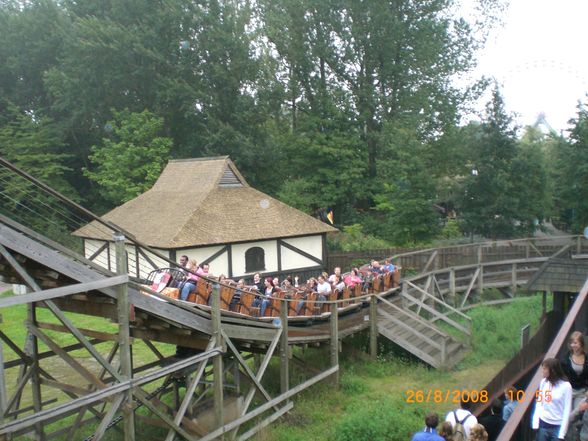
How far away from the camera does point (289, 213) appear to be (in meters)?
24.5

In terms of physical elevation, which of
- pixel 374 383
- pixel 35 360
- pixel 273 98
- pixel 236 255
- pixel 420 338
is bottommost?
pixel 374 383

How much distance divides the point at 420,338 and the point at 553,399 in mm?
9838

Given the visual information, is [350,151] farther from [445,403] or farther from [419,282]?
[445,403]

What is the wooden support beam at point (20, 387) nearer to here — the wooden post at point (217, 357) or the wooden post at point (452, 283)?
the wooden post at point (217, 357)

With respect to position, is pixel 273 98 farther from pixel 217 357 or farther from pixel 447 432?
pixel 447 432

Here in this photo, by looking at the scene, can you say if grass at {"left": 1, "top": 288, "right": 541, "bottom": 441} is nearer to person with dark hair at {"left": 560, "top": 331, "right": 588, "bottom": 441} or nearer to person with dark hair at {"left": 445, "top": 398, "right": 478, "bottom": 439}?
person with dark hair at {"left": 445, "top": 398, "right": 478, "bottom": 439}

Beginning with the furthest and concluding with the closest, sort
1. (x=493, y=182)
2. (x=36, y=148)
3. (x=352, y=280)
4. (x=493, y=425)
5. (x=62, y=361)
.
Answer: (x=36, y=148), (x=493, y=182), (x=62, y=361), (x=352, y=280), (x=493, y=425)

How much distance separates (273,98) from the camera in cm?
3697

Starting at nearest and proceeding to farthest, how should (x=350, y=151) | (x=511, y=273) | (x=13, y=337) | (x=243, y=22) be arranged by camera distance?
(x=13, y=337) < (x=511, y=273) < (x=350, y=151) < (x=243, y=22)

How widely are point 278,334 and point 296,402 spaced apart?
6.19 ft

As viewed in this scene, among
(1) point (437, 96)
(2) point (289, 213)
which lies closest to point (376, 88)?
(1) point (437, 96)

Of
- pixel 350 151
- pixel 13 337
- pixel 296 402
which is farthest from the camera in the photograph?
pixel 350 151

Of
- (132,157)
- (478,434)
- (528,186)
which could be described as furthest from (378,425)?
(132,157)

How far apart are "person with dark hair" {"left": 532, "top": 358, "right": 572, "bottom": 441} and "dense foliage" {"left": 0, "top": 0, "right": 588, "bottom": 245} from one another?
26049 mm
